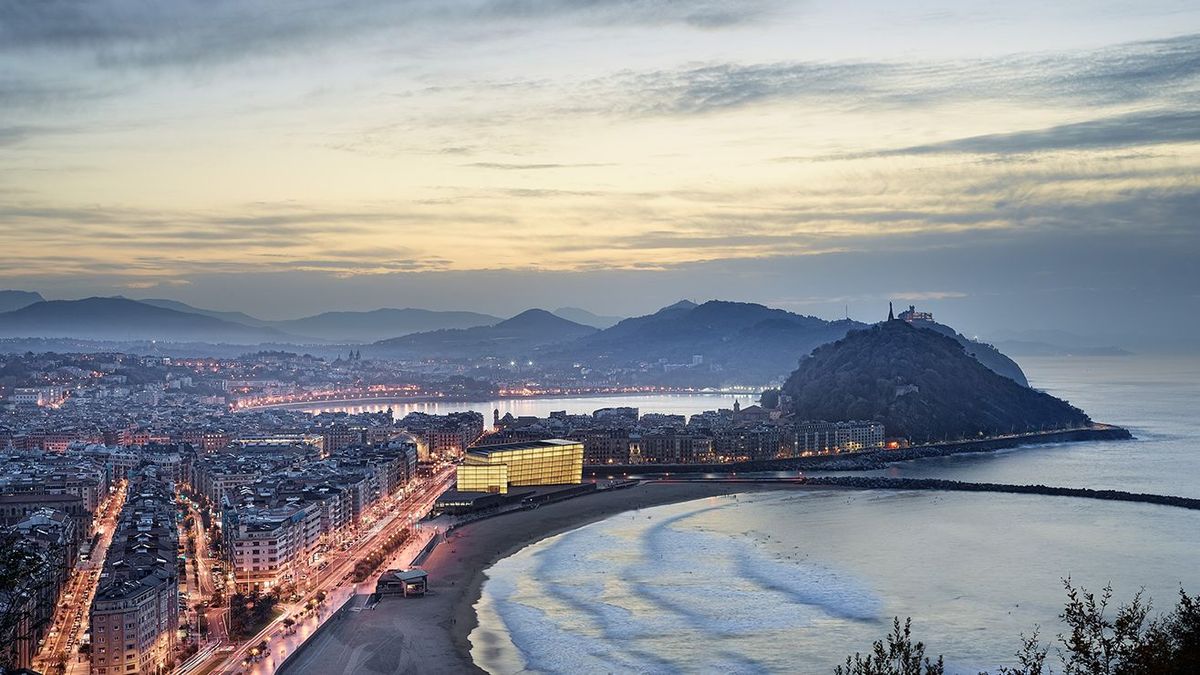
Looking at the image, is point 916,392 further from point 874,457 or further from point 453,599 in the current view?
point 453,599

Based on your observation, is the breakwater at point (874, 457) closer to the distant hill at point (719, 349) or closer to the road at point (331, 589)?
the road at point (331, 589)

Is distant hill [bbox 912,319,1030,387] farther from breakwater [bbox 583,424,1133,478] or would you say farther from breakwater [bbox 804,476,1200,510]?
breakwater [bbox 804,476,1200,510]

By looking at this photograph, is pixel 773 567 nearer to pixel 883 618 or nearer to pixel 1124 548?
pixel 883 618

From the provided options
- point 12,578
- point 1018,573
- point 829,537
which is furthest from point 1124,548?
point 12,578

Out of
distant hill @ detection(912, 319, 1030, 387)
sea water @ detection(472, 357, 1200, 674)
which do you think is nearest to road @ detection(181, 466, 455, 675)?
sea water @ detection(472, 357, 1200, 674)

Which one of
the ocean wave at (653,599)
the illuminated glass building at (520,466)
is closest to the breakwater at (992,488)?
the illuminated glass building at (520,466)
